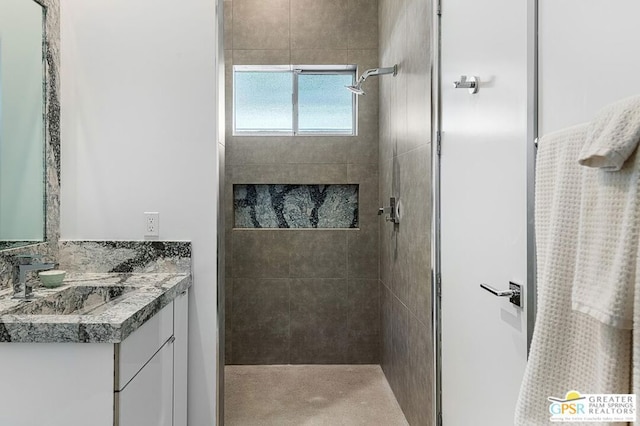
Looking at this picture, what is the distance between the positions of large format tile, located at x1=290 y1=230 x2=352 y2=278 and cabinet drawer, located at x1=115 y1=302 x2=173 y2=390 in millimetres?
1806

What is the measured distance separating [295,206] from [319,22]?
1.47 m

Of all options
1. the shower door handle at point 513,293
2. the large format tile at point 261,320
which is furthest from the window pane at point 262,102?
the shower door handle at point 513,293

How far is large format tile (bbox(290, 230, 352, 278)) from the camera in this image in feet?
11.4

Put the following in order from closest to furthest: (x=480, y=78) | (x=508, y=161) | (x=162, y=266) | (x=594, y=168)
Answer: (x=594, y=168), (x=508, y=161), (x=480, y=78), (x=162, y=266)

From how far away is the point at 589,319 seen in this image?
79 cm

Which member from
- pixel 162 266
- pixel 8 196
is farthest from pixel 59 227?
pixel 162 266

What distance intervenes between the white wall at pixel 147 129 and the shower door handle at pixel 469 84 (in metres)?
1.06

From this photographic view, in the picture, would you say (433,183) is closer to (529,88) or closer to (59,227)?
(529,88)

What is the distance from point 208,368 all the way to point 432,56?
1741mm

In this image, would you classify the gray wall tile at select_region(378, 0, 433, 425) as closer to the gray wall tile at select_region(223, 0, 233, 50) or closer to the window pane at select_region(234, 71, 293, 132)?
the window pane at select_region(234, 71, 293, 132)

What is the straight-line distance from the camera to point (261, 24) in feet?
11.3

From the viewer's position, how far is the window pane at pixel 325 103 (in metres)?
3.61

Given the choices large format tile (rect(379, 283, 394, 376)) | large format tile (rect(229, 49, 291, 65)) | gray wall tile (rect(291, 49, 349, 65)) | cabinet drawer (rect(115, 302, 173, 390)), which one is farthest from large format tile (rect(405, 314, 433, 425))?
large format tile (rect(229, 49, 291, 65))

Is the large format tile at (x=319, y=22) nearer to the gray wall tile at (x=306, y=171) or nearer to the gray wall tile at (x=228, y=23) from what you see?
the gray wall tile at (x=306, y=171)
